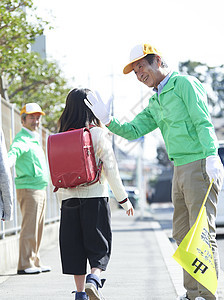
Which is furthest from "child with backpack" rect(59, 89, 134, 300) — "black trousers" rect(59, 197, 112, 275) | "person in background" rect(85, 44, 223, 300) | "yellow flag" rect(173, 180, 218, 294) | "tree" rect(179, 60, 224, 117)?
"tree" rect(179, 60, 224, 117)

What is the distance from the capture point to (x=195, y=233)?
4.80 metres

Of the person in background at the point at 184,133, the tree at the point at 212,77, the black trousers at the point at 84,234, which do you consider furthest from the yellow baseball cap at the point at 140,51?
the tree at the point at 212,77

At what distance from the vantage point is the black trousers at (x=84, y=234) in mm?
5496

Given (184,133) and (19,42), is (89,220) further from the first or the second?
(19,42)

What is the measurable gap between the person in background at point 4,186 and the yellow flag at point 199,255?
123 centimetres

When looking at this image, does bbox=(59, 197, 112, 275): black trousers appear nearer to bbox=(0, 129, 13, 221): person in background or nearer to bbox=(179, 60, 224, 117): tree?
bbox=(0, 129, 13, 221): person in background

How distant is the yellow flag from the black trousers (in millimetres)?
910

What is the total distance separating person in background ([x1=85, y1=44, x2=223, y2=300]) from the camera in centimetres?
513

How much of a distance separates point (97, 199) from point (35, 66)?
10.1m

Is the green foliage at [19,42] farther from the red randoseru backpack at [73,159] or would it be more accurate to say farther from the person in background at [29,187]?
the red randoseru backpack at [73,159]

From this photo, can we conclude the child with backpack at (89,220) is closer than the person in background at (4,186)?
No

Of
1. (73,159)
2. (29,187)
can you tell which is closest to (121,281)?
(29,187)

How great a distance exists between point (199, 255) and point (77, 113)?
62.0 inches

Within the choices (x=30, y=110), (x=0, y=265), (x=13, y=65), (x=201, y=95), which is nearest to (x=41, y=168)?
(x=30, y=110)
